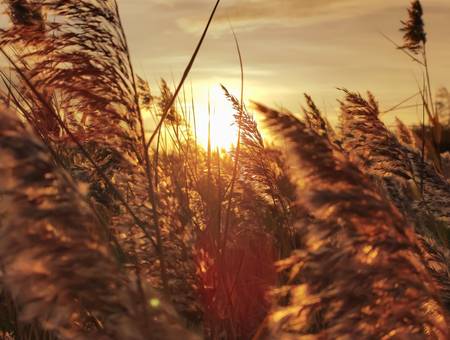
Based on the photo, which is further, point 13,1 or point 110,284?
point 13,1

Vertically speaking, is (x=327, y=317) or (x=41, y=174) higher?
(x=41, y=174)

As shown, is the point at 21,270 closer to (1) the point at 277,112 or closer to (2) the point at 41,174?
(2) the point at 41,174

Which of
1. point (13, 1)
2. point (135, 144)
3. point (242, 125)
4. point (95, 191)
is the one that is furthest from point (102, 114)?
point (95, 191)

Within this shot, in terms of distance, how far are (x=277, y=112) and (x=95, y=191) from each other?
129 inches

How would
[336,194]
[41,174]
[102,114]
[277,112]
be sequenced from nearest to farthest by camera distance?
[41,174] → [336,194] → [277,112] → [102,114]

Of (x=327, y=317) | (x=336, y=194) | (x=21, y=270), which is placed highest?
(x=336, y=194)

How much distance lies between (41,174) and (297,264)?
0.59 meters

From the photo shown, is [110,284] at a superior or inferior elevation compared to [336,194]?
inferior

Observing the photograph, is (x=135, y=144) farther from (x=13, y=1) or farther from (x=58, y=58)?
(x=13, y=1)

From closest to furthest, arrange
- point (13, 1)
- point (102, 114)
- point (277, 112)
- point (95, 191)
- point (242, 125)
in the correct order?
1. point (277, 112)
2. point (102, 114)
3. point (13, 1)
4. point (242, 125)
5. point (95, 191)

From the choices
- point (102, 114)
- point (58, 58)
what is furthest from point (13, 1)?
point (102, 114)

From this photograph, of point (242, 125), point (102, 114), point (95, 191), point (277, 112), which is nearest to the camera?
point (277, 112)

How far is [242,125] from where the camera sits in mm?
3654

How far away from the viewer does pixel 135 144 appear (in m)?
2.62
